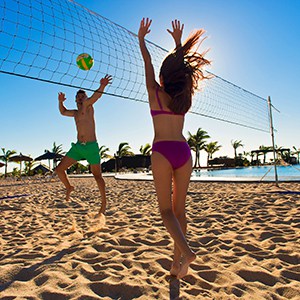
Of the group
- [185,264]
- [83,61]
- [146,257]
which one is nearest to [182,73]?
[185,264]

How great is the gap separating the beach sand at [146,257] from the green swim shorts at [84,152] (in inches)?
31.2

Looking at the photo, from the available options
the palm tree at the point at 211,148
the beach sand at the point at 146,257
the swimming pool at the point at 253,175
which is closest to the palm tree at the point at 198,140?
the palm tree at the point at 211,148

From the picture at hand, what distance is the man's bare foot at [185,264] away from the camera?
156 cm

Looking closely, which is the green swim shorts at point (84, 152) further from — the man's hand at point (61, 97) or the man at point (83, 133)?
the man's hand at point (61, 97)

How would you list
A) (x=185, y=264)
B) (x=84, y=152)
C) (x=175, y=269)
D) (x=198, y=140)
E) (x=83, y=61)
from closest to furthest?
(x=185, y=264) < (x=175, y=269) < (x=84, y=152) < (x=83, y=61) < (x=198, y=140)

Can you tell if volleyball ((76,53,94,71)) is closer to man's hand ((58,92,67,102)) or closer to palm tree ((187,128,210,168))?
man's hand ((58,92,67,102))

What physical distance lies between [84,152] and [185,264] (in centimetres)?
192

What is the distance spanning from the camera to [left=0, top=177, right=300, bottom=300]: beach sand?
1.71m

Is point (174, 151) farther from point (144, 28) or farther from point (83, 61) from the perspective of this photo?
point (83, 61)

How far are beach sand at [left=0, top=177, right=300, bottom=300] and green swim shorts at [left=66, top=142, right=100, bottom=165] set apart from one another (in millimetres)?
794

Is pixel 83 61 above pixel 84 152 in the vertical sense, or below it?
above

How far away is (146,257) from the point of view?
2256 mm

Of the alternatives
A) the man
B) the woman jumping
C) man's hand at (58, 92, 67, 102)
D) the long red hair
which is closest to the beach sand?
the woman jumping

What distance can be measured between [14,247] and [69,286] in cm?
114
